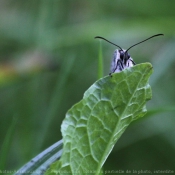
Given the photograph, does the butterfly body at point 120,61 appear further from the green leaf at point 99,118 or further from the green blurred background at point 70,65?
the green blurred background at point 70,65

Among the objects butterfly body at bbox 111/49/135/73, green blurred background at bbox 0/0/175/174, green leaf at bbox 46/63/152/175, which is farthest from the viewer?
green blurred background at bbox 0/0/175/174

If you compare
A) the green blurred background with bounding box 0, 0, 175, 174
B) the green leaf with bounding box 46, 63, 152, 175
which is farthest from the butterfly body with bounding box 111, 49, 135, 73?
the green blurred background with bounding box 0, 0, 175, 174

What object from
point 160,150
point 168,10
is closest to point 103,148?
point 160,150

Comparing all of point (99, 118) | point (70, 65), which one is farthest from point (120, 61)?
point (70, 65)

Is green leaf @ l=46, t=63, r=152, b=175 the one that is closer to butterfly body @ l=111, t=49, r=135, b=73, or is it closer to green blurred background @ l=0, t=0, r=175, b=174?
butterfly body @ l=111, t=49, r=135, b=73

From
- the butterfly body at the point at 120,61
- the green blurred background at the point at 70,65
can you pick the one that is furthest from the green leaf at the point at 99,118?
the green blurred background at the point at 70,65

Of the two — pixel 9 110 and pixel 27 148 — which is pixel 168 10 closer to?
pixel 9 110
